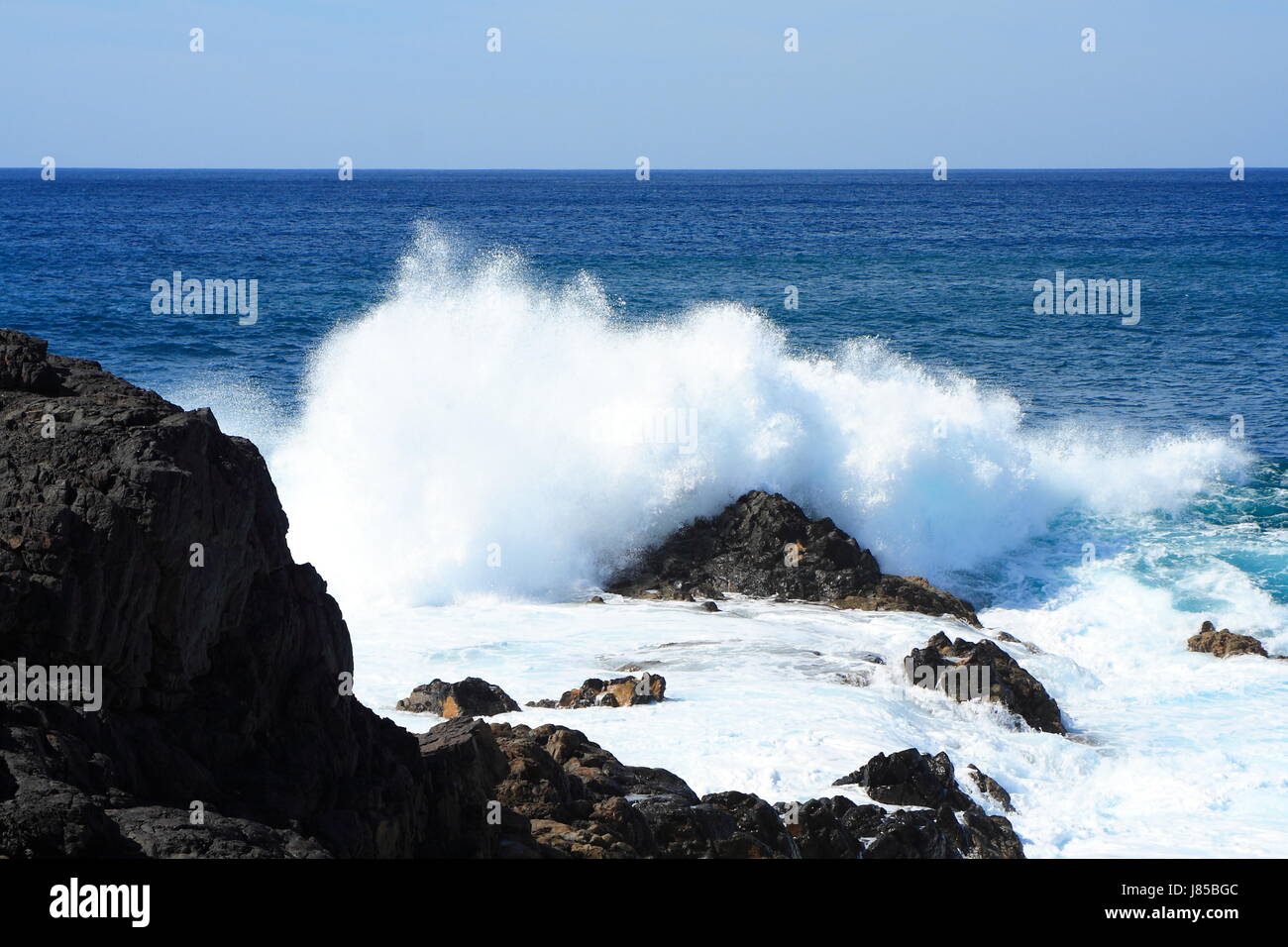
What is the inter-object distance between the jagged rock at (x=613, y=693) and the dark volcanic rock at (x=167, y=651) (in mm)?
4282

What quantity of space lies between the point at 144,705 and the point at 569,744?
3194mm

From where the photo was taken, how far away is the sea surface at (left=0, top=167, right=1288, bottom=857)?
1060 centimetres

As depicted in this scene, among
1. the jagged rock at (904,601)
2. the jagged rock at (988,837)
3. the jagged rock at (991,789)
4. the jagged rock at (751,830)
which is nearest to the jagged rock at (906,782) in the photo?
the jagged rock at (988,837)

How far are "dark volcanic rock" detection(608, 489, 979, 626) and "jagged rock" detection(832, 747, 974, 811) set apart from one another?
5.51 m

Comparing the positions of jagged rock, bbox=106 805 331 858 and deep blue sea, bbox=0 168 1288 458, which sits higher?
deep blue sea, bbox=0 168 1288 458

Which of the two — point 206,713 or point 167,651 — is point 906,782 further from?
point 167,651

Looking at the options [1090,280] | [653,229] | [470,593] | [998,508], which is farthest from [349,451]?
[653,229]

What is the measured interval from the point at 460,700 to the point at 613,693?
55.2 inches

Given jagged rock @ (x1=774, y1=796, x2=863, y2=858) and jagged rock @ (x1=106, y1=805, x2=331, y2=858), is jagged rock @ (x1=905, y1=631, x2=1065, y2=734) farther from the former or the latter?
jagged rock @ (x1=106, y1=805, x2=331, y2=858)

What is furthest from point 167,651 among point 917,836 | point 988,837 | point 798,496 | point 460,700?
point 798,496

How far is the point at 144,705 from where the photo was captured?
5.69 metres

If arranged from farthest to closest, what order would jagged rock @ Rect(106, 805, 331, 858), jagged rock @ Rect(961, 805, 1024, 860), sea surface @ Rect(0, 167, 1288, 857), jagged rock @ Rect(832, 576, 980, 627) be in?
jagged rock @ Rect(832, 576, 980, 627) → sea surface @ Rect(0, 167, 1288, 857) → jagged rock @ Rect(961, 805, 1024, 860) → jagged rock @ Rect(106, 805, 331, 858)

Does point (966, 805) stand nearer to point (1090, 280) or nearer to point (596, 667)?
point (596, 667)

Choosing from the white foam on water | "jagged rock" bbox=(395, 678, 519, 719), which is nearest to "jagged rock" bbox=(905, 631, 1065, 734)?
the white foam on water
